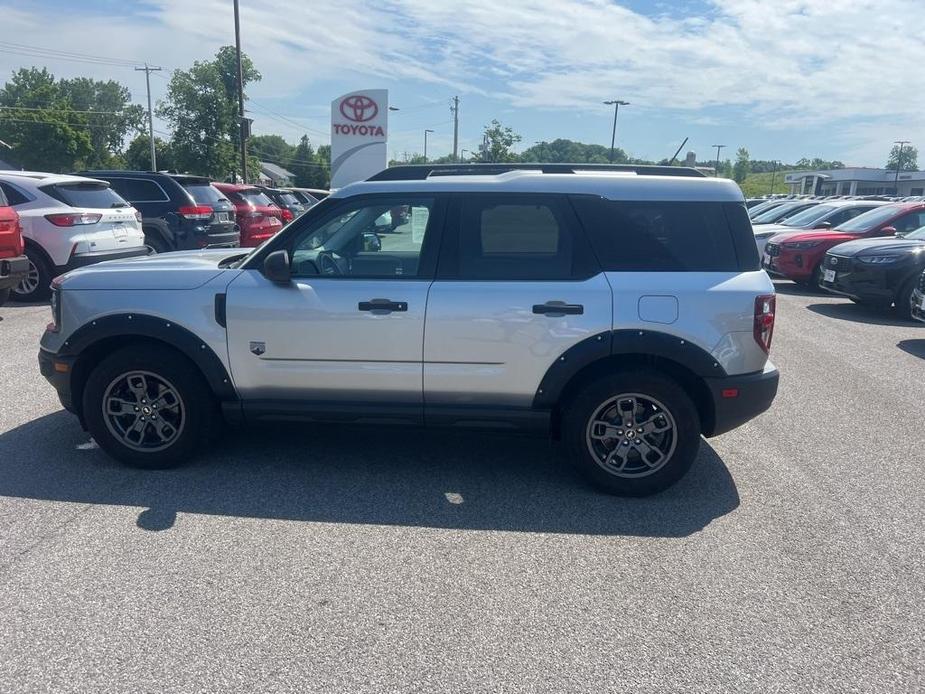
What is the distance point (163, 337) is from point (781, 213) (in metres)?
19.8

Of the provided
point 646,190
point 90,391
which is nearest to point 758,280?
point 646,190

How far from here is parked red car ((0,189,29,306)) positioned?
850 centimetres

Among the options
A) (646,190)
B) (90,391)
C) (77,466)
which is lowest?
(77,466)

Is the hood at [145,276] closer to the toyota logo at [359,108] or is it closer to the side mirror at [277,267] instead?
the side mirror at [277,267]

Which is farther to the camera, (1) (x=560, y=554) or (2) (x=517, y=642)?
(1) (x=560, y=554)

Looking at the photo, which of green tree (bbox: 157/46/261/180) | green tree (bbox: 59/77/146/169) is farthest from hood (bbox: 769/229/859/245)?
green tree (bbox: 59/77/146/169)

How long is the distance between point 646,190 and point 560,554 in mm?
2202

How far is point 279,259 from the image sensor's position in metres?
4.44

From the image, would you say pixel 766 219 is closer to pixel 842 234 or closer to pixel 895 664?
pixel 842 234

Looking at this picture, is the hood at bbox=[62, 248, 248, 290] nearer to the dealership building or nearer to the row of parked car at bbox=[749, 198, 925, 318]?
the row of parked car at bbox=[749, 198, 925, 318]

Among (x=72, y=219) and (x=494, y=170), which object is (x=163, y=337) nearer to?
(x=494, y=170)

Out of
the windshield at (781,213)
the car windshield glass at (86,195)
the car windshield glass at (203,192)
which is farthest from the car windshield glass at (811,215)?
the car windshield glass at (86,195)

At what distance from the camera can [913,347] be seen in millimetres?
9164

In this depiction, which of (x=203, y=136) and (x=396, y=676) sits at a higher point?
(x=203, y=136)
